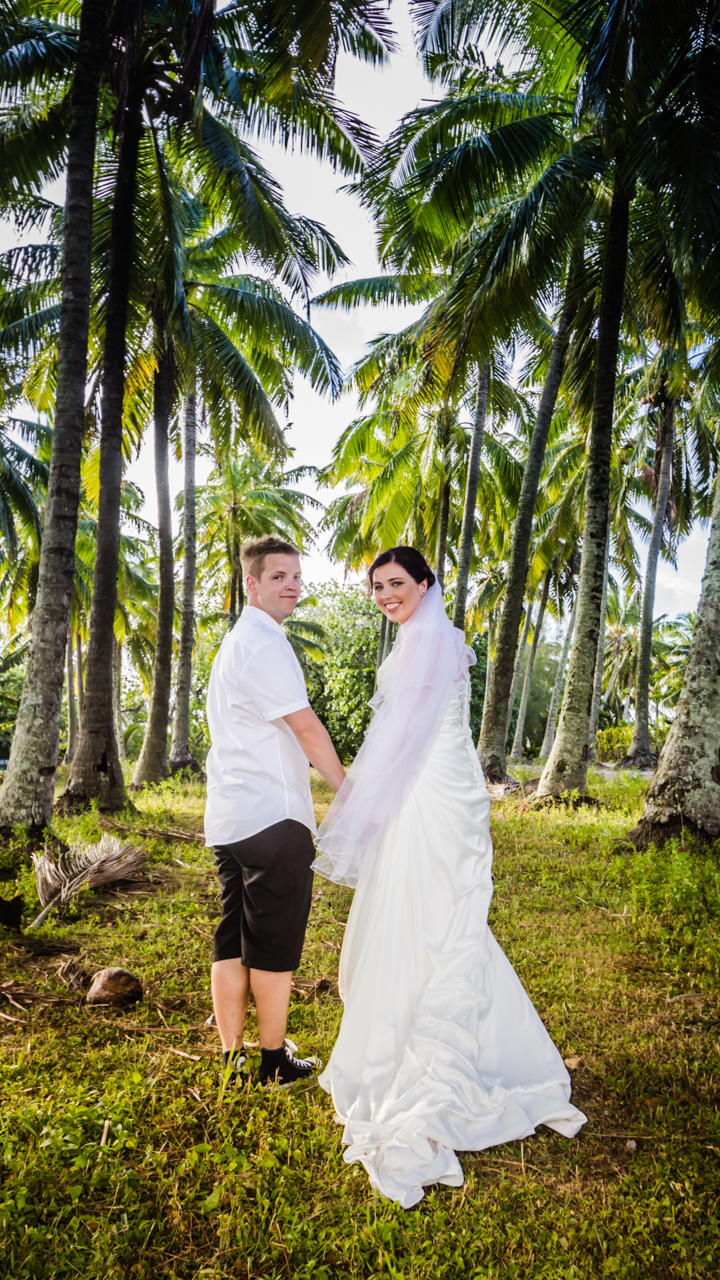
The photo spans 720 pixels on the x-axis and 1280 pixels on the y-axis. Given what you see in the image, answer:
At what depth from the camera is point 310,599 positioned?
27453 millimetres

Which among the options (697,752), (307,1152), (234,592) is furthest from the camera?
(234,592)

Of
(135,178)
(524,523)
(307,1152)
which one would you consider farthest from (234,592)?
(307,1152)

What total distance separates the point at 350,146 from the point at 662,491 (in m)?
10.6

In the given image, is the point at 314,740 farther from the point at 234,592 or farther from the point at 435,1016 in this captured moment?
the point at 234,592

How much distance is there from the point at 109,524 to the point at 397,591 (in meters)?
5.98

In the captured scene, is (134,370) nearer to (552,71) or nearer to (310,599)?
(552,71)

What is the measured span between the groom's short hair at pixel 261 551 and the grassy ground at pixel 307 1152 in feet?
7.34

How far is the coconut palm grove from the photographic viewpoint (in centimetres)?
233

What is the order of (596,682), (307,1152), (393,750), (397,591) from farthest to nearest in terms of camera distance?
(596,682), (397,591), (393,750), (307,1152)

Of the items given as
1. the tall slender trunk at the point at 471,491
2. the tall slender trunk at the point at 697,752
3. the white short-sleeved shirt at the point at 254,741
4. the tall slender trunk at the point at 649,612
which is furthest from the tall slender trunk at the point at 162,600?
the tall slender trunk at the point at 649,612

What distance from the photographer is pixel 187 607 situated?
13438mm

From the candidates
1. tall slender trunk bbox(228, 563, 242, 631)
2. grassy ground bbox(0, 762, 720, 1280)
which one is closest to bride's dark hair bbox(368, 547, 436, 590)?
grassy ground bbox(0, 762, 720, 1280)

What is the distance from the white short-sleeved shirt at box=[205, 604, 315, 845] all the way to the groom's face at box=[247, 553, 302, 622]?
14 centimetres

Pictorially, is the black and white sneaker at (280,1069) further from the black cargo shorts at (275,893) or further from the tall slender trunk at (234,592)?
the tall slender trunk at (234,592)
